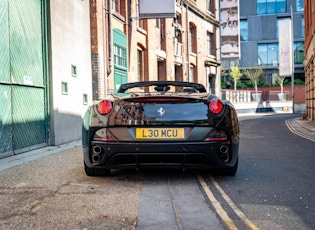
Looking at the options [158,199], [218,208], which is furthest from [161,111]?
[218,208]

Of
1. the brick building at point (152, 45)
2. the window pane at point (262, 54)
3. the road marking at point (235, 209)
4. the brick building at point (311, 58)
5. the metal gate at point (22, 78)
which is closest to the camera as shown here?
the road marking at point (235, 209)

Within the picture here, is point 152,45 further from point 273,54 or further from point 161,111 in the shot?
point 273,54

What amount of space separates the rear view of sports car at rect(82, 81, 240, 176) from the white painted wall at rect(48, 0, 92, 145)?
496 centimetres

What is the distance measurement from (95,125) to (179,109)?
1060mm

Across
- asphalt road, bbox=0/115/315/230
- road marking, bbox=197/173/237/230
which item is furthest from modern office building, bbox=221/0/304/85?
road marking, bbox=197/173/237/230

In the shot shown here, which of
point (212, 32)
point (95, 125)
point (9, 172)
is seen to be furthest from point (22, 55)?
point (212, 32)

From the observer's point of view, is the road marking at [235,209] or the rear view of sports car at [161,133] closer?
the road marking at [235,209]

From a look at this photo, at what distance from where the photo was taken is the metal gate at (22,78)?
24.1 feet

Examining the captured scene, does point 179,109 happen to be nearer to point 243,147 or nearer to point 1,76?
point 1,76

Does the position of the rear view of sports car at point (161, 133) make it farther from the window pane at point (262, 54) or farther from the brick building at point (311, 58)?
the window pane at point (262, 54)

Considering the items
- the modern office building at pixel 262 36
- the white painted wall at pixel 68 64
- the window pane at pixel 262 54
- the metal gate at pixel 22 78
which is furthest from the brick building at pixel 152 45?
the window pane at pixel 262 54

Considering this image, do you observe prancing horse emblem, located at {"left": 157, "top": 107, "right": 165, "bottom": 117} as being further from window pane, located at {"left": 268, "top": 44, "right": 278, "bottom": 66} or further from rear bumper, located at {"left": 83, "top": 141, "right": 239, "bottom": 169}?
window pane, located at {"left": 268, "top": 44, "right": 278, "bottom": 66}

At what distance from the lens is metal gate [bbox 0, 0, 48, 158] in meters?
7.35

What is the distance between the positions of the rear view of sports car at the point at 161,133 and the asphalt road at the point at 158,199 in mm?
321
